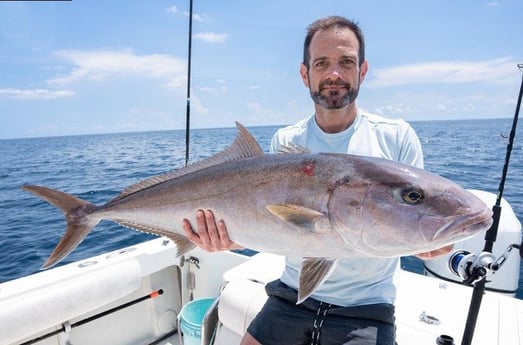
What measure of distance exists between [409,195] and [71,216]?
241cm

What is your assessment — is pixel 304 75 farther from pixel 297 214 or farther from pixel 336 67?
pixel 297 214

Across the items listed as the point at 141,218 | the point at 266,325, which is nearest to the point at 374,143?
the point at 266,325

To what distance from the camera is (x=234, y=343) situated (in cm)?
343

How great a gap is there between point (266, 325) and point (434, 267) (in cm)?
Result: 286

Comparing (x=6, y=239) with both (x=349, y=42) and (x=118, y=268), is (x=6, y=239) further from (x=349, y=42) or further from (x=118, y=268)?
(x=349, y=42)

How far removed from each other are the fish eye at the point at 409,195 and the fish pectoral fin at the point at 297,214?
1.30 ft

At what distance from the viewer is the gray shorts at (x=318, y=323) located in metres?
2.54

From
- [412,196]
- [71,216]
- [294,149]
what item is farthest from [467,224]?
[71,216]

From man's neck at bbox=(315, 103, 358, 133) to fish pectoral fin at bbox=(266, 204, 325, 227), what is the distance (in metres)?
1.13

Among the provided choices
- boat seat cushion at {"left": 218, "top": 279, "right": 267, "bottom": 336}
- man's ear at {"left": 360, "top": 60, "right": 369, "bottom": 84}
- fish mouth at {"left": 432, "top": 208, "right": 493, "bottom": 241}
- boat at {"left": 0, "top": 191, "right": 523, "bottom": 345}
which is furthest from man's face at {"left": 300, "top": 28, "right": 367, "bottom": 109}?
boat seat cushion at {"left": 218, "top": 279, "right": 267, "bottom": 336}

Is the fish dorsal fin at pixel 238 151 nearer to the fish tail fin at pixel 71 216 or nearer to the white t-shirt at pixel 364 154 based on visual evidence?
the white t-shirt at pixel 364 154

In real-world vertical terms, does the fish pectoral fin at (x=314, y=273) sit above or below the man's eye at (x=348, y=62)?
below

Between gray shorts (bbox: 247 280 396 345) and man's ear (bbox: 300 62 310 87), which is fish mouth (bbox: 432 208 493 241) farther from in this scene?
man's ear (bbox: 300 62 310 87)

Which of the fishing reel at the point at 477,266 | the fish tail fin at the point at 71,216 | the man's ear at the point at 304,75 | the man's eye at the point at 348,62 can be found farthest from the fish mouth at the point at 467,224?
the fish tail fin at the point at 71,216
